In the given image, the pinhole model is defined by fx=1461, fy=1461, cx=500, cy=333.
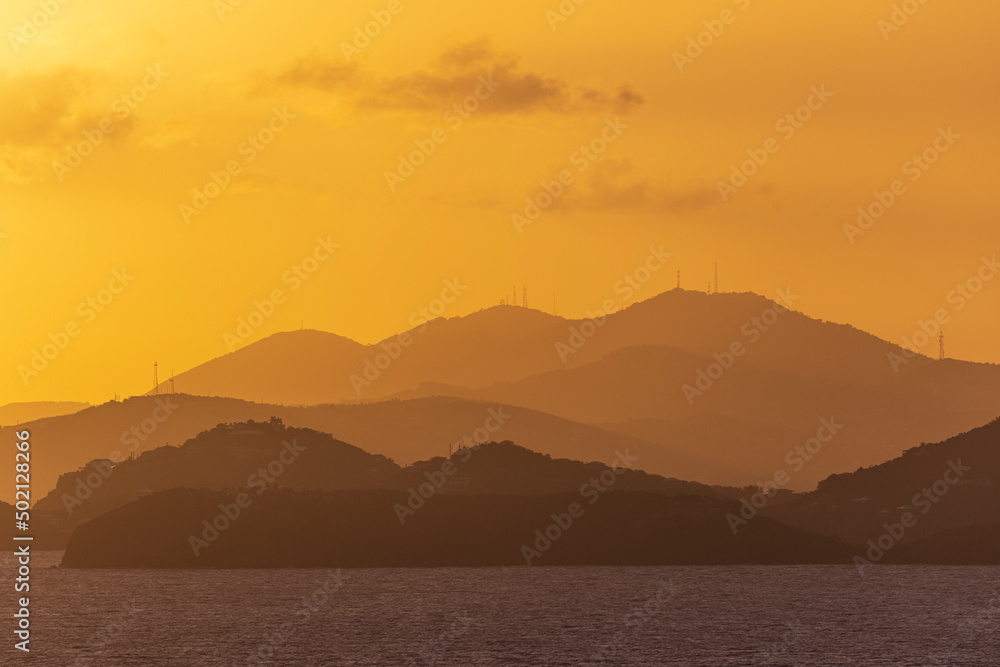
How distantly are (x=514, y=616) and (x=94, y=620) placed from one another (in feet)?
187

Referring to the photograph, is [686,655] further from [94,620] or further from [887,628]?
[94,620]

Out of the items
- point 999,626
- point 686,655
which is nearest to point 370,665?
point 686,655

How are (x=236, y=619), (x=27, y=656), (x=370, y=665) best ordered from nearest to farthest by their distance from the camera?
1. (x=370, y=665)
2. (x=27, y=656)
3. (x=236, y=619)

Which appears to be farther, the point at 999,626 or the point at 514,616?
the point at 514,616

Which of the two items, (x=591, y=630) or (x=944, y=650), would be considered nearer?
(x=944, y=650)

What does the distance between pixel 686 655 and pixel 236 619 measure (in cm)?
6800

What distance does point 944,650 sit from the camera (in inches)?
6383

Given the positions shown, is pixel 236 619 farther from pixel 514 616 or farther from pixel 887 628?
pixel 887 628

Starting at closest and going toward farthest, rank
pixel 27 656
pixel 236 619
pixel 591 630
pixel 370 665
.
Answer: pixel 370 665, pixel 27 656, pixel 591 630, pixel 236 619

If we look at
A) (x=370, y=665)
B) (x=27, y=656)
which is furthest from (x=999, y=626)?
(x=27, y=656)

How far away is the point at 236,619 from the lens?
197125 millimetres

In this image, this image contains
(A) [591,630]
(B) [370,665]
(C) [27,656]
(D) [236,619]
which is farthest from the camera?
(D) [236,619]

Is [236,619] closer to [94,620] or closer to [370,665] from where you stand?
[94,620]

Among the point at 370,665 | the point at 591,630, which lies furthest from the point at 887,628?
the point at 370,665
